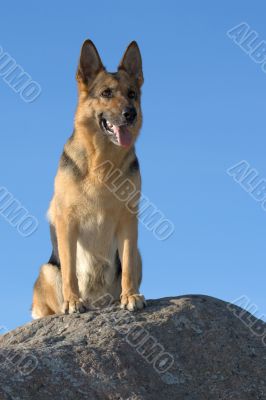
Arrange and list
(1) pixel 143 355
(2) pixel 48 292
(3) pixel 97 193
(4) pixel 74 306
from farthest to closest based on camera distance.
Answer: (2) pixel 48 292 < (3) pixel 97 193 < (4) pixel 74 306 < (1) pixel 143 355

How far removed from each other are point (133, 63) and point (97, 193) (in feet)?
7.75

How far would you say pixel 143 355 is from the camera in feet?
25.8

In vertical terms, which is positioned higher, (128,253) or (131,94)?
(131,94)


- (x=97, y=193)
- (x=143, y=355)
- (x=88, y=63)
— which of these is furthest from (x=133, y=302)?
(x=88, y=63)

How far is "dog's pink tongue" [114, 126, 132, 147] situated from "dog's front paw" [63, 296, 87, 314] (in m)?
2.44

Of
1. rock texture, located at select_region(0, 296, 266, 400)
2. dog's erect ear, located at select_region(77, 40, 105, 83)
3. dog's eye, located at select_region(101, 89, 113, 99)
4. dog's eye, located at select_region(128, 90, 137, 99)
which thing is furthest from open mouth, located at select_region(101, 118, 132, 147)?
rock texture, located at select_region(0, 296, 266, 400)

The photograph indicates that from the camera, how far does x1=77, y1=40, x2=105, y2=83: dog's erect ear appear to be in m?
10.4

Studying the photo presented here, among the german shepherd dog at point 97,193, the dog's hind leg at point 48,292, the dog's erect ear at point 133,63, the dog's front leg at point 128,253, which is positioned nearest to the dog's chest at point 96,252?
the german shepherd dog at point 97,193

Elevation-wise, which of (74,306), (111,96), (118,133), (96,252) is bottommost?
(74,306)

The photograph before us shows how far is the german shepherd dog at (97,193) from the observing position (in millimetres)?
Answer: 9891

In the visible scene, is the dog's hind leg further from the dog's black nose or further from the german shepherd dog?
the dog's black nose

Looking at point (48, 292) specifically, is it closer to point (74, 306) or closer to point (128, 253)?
point (74, 306)

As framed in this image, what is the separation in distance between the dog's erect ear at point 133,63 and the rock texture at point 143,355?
3.70 metres

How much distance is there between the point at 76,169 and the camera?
399 inches
